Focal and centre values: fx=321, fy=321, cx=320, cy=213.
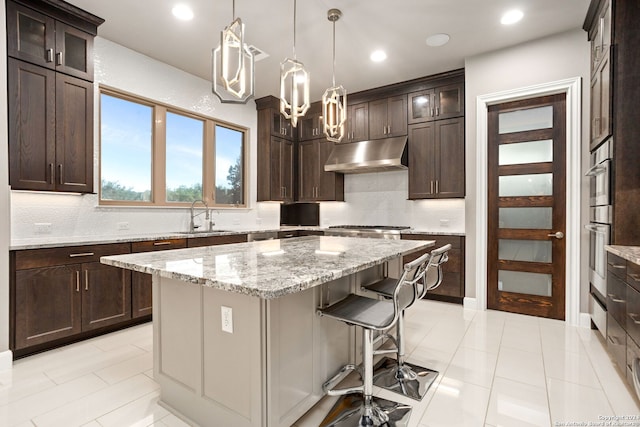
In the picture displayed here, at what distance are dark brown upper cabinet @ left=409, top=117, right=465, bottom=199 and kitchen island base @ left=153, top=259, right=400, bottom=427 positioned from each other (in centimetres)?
279

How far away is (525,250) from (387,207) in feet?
6.46

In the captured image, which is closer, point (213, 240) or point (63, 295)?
point (63, 295)

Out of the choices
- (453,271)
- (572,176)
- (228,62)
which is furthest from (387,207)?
(228,62)

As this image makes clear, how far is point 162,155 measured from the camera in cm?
404

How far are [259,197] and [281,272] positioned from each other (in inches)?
154

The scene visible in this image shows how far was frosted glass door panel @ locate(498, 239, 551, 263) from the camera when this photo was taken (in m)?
3.55

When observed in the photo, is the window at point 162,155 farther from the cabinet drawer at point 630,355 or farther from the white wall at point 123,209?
the cabinet drawer at point 630,355

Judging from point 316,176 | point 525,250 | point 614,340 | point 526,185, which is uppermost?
point 316,176

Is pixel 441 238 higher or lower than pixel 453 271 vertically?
higher

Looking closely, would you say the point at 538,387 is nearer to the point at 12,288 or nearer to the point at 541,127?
the point at 541,127

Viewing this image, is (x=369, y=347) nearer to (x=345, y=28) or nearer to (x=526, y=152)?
(x=345, y=28)

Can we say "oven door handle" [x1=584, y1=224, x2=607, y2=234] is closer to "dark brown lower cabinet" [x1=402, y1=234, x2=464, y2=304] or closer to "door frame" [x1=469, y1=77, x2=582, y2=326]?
"door frame" [x1=469, y1=77, x2=582, y2=326]

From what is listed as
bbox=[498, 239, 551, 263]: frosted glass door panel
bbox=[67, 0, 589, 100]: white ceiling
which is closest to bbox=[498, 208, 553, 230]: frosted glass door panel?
bbox=[498, 239, 551, 263]: frosted glass door panel

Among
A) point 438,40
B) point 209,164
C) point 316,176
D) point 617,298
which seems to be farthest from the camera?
point 316,176
